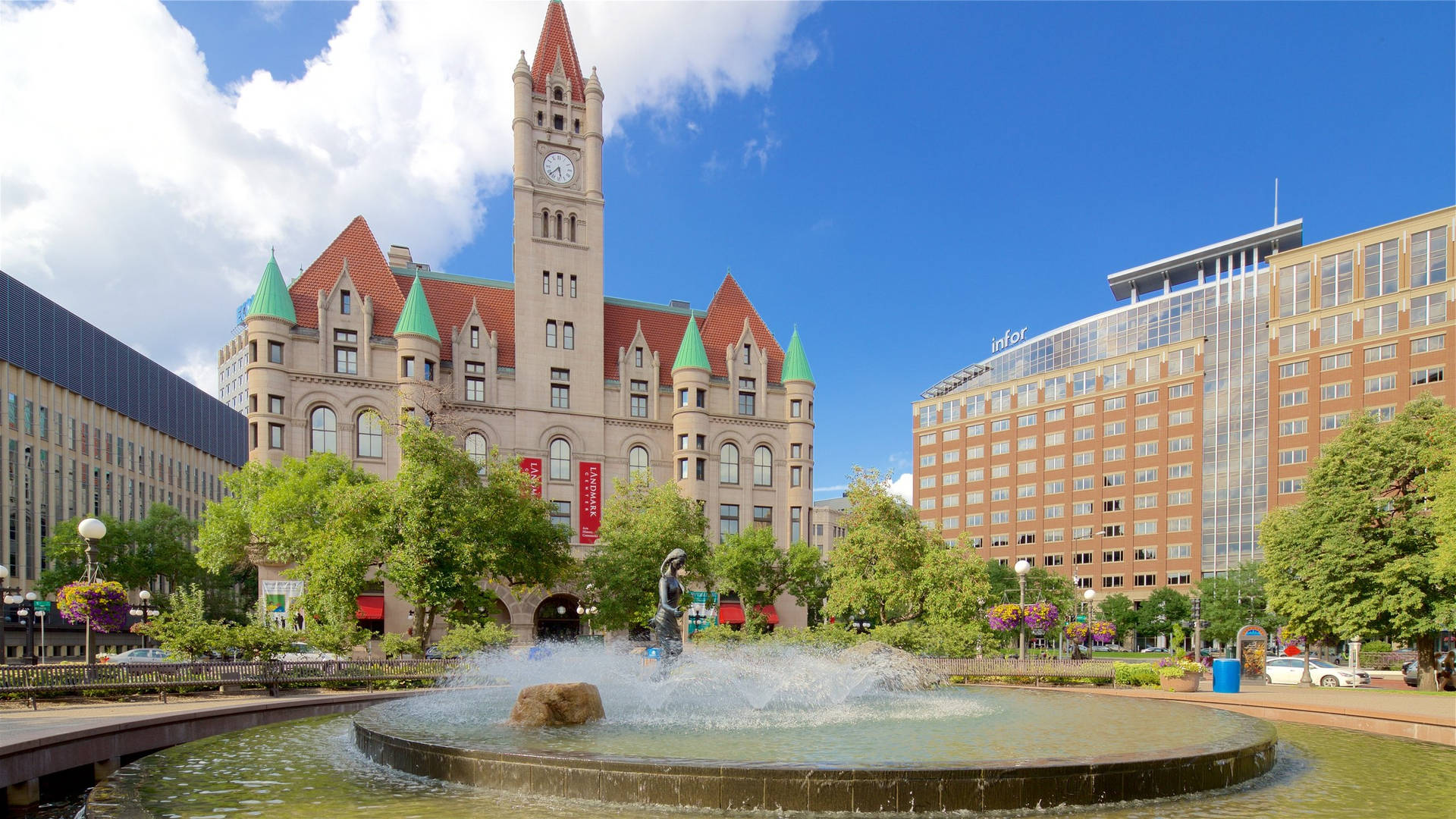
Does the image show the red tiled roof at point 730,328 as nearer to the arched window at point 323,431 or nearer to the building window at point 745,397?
the building window at point 745,397

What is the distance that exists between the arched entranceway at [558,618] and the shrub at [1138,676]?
38033 mm

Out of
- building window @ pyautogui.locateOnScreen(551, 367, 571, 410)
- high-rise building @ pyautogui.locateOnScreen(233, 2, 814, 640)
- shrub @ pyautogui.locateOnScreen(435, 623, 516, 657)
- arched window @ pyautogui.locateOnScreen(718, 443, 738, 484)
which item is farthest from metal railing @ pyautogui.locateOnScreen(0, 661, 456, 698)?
arched window @ pyautogui.locateOnScreen(718, 443, 738, 484)

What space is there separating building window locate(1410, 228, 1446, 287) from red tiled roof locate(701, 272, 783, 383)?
184 ft

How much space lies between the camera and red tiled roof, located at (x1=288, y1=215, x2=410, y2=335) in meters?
57.2

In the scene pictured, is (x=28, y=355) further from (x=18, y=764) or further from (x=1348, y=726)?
(x=1348, y=726)

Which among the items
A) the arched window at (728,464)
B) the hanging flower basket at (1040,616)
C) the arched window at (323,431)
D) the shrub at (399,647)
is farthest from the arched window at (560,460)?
the hanging flower basket at (1040,616)

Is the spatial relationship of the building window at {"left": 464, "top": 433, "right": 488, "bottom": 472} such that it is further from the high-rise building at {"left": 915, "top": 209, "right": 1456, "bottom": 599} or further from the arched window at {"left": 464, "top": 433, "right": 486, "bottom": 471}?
the high-rise building at {"left": 915, "top": 209, "right": 1456, "bottom": 599}

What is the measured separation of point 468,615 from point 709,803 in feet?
110

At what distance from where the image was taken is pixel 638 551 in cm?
4947

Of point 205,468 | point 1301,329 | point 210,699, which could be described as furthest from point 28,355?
point 1301,329

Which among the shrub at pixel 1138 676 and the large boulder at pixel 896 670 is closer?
the large boulder at pixel 896 670

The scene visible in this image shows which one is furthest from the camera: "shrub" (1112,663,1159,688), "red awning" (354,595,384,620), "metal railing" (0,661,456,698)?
"red awning" (354,595,384,620)

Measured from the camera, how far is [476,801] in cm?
1092

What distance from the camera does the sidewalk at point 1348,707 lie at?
17.8m
